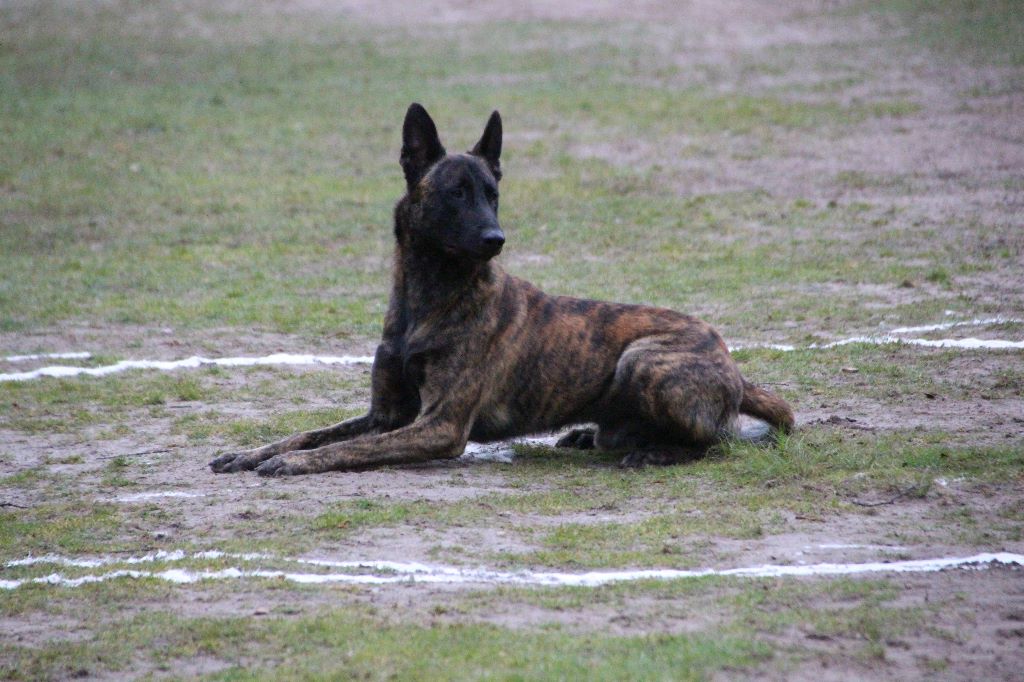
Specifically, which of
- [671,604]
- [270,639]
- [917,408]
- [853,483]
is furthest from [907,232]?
[270,639]

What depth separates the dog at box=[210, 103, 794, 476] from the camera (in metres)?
7.81

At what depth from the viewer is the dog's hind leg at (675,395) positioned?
25.7ft

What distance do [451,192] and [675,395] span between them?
1685 mm

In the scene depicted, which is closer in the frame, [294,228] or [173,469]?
[173,469]

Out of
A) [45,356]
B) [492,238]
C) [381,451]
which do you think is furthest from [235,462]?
[45,356]

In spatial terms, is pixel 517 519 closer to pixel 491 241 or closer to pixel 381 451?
→ pixel 381 451

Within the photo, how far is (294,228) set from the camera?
15.5 m

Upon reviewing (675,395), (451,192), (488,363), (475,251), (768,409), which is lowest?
(768,409)

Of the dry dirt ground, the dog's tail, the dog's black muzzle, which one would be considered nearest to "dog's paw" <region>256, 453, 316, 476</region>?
the dry dirt ground

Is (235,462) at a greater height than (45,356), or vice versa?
(235,462)

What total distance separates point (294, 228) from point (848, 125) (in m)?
7.65

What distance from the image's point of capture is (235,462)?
7727 mm

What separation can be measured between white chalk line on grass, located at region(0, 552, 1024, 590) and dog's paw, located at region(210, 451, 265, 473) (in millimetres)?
1806

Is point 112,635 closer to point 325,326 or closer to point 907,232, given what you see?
point 325,326
